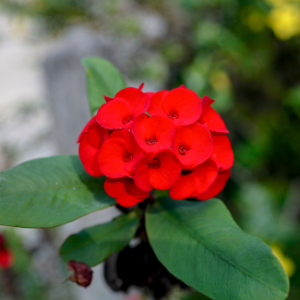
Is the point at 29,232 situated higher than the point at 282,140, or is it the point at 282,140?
the point at 282,140

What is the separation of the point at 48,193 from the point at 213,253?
0.97ft

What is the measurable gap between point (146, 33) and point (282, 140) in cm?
189

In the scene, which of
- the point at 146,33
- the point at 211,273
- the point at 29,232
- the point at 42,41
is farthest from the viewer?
the point at 42,41

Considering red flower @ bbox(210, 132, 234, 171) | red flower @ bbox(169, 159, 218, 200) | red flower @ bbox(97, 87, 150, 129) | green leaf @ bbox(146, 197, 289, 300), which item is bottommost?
green leaf @ bbox(146, 197, 289, 300)

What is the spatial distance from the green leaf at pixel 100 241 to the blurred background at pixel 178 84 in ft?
2.31

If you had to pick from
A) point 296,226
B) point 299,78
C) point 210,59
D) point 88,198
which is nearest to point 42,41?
point 210,59

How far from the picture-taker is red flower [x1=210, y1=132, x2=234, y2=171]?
53 centimetres

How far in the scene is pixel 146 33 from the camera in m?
3.15

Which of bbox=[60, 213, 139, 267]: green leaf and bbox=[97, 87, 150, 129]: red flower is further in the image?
bbox=[60, 213, 139, 267]: green leaf

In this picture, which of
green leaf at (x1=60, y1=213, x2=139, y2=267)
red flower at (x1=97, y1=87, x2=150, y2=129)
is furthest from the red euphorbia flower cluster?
green leaf at (x1=60, y1=213, x2=139, y2=267)

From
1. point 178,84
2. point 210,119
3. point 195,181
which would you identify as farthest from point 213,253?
point 178,84

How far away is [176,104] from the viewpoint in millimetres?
517

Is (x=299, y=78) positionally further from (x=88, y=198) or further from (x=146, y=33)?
(x=88, y=198)

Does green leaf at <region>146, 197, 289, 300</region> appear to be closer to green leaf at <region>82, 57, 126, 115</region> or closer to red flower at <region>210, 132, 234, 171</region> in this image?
red flower at <region>210, 132, 234, 171</region>
